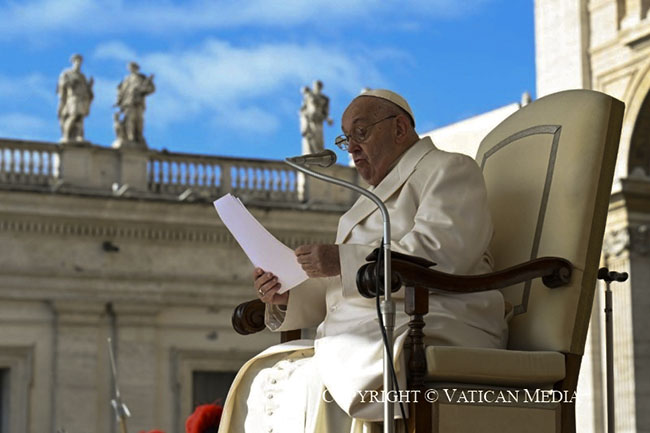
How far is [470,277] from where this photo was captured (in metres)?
3.70

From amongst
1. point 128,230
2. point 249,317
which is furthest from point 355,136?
point 128,230

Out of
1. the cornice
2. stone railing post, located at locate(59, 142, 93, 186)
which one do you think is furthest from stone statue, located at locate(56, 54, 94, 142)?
the cornice

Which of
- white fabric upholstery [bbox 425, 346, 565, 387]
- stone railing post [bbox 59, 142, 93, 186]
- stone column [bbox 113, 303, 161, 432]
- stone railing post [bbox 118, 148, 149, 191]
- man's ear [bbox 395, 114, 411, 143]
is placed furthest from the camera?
stone railing post [bbox 118, 148, 149, 191]

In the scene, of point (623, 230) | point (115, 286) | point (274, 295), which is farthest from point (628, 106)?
point (115, 286)

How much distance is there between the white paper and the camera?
4.00m

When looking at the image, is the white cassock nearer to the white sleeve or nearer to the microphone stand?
the white sleeve

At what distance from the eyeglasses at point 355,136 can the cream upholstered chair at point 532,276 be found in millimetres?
484

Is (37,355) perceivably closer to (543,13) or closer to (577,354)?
(543,13)

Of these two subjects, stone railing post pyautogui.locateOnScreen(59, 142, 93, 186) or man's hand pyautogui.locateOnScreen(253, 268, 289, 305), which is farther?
stone railing post pyautogui.locateOnScreen(59, 142, 93, 186)

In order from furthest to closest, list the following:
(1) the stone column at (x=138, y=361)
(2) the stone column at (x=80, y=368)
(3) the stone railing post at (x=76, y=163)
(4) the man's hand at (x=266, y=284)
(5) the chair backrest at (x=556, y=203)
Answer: (3) the stone railing post at (x=76, y=163), (1) the stone column at (x=138, y=361), (2) the stone column at (x=80, y=368), (4) the man's hand at (x=266, y=284), (5) the chair backrest at (x=556, y=203)

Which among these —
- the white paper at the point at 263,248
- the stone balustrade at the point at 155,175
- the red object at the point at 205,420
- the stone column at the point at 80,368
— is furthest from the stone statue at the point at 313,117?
the white paper at the point at 263,248

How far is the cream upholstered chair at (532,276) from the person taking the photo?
359cm

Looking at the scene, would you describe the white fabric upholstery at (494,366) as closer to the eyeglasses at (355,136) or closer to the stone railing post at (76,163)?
the eyeglasses at (355,136)

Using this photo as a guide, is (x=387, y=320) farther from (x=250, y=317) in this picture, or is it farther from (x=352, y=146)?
(x=250, y=317)
